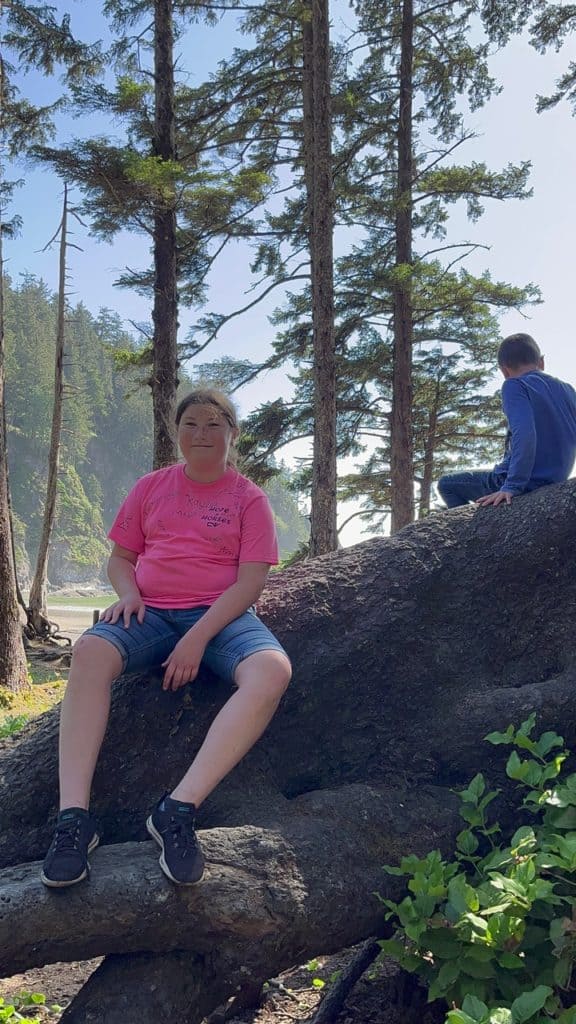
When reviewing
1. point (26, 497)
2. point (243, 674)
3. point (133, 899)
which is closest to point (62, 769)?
point (133, 899)

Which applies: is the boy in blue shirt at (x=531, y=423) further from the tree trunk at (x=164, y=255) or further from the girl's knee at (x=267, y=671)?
the tree trunk at (x=164, y=255)

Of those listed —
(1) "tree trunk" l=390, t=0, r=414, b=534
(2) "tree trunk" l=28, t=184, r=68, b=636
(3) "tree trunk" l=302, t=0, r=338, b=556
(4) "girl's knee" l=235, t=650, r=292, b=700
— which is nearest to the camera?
(4) "girl's knee" l=235, t=650, r=292, b=700

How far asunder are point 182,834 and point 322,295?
9.42 metres

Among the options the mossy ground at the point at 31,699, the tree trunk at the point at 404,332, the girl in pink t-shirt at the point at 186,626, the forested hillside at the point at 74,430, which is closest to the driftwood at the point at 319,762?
the girl in pink t-shirt at the point at 186,626

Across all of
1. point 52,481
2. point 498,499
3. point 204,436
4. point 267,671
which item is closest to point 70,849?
point 267,671

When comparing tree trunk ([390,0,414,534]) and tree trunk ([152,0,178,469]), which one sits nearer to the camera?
tree trunk ([152,0,178,469])

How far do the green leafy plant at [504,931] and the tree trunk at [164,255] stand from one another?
8438 mm

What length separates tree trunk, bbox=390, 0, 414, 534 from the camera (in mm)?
13664

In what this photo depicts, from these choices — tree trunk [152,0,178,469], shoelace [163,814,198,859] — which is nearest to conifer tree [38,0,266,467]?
tree trunk [152,0,178,469]

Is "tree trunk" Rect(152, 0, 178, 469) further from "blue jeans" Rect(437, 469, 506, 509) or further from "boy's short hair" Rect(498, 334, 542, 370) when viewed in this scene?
"boy's short hair" Rect(498, 334, 542, 370)

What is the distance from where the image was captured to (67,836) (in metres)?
2.04

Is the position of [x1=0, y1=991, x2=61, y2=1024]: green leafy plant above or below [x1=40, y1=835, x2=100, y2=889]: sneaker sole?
below

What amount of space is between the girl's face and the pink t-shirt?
83 mm

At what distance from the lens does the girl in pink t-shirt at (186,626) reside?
6.93 feet
